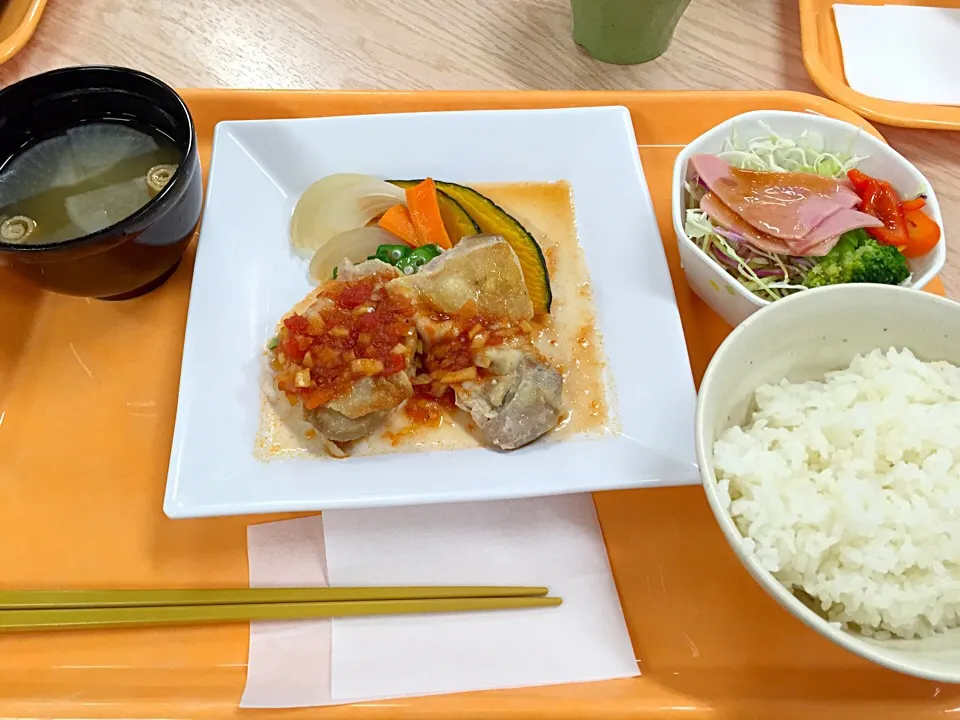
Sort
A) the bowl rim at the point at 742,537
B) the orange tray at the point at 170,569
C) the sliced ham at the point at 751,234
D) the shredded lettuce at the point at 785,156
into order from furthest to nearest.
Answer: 1. the shredded lettuce at the point at 785,156
2. the sliced ham at the point at 751,234
3. the orange tray at the point at 170,569
4. the bowl rim at the point at 742,537

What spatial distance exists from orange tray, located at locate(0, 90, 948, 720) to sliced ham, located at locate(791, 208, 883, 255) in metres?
0.33

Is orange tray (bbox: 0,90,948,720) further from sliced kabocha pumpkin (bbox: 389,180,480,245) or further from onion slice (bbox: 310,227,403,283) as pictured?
sliced kabocha pumpkin (bbox: 389,180,480,245)

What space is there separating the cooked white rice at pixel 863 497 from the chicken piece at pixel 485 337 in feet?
1.70

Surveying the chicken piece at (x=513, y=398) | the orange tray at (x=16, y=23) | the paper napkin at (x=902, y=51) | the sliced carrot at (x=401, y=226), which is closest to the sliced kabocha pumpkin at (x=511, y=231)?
the sliced carrot at (x=401, y=226)

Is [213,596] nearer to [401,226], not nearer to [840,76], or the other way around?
[401,226]

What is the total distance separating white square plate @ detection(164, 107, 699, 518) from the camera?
63.5 inches

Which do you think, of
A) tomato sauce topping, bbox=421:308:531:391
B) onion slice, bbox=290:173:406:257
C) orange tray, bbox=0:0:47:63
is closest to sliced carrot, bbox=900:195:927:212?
tomato sauce topping, bbox=421:308:531:391

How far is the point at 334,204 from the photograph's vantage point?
2.10 m

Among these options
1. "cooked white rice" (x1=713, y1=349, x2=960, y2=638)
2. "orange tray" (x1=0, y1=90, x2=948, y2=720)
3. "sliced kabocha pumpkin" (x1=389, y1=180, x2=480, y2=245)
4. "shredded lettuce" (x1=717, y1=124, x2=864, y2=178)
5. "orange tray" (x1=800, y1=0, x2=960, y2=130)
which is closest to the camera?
"cooked white rice" (x1=713, y1=349, x2=960, y2=638)

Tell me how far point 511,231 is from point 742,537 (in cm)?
114

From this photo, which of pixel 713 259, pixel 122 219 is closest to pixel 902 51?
pixel 713 259

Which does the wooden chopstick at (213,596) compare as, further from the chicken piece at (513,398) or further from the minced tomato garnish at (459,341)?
the minced tomato garnish at (459,341)

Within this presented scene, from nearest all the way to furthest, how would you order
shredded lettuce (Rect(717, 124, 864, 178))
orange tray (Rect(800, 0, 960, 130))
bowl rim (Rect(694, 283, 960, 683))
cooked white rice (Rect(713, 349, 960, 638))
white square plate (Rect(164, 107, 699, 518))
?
bowl rim (Rect(694, 283, 960, 683))
cooked white rice (Rect(713, 349, 960, 638))
white square plate (Rect(164, 107, 699, 518))
shredded lettuce (Rect(717, 124, 864, 178))
orange tray (Rect(800, 0, 960, 130))

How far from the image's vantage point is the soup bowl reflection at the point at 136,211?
1.71 meters
